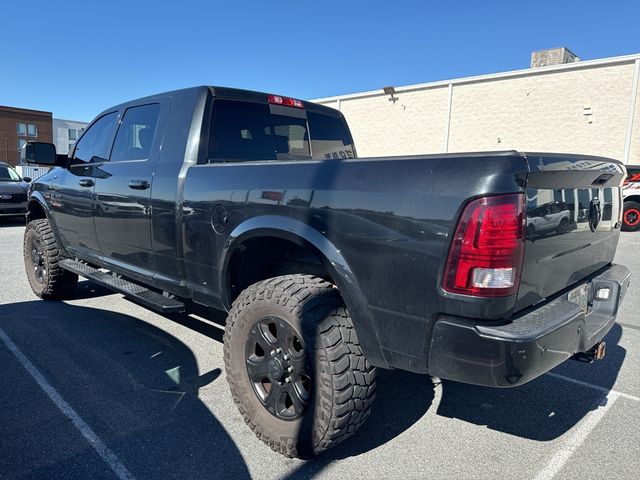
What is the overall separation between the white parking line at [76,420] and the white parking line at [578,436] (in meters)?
2.10

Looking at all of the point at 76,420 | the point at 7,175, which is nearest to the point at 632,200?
the point at 76,420

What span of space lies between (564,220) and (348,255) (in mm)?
1024

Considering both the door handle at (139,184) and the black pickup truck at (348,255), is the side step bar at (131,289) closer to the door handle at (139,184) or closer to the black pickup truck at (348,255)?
the black pickup truck at (348,255)

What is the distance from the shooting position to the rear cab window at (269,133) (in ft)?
11.0

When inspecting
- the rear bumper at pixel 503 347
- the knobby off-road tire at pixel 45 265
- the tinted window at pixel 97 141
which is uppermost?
the tinted window at pixel 97 141

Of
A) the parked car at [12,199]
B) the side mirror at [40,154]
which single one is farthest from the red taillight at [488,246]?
the parked car at [12,199]

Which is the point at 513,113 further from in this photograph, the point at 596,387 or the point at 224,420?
the point at 224,420

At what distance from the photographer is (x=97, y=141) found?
4527 millimetres

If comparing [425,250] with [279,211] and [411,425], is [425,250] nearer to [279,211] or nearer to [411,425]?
[279,211]

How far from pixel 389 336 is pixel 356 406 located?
419mm

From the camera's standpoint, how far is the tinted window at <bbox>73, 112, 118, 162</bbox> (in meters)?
4.31

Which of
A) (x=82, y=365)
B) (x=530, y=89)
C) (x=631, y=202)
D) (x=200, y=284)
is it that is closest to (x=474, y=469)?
(x=200, y=284)

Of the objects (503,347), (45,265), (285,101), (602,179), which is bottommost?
(45,265)

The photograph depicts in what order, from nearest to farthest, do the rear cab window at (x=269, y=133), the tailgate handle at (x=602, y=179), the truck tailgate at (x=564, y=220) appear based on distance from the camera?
1. the truck tailgate at (x=564, y=220)
2. the tailgate handle at (x=602, y=179)
3. the rear cab window at (x=269, y=133)
